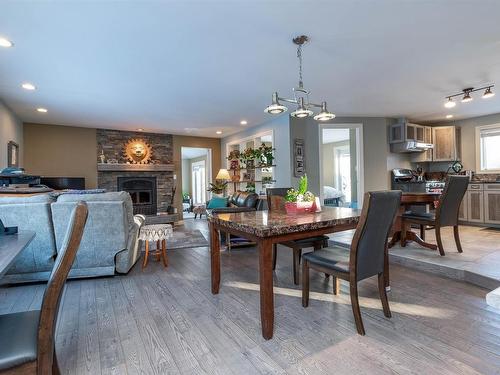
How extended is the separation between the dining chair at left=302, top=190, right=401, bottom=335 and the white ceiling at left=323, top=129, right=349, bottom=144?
19.9ft

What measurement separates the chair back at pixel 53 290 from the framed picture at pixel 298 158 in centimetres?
486

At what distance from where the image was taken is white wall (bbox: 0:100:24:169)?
170 inches

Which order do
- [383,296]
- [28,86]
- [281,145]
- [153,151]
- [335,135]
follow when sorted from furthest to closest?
[335,135] < [153,151] < [281,145] < [28,86] < [383,296]

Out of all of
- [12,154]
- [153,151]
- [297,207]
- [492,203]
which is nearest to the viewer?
[297,207]

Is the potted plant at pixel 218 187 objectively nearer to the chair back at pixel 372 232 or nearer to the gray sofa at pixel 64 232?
the gray sofa at pixel 64 232

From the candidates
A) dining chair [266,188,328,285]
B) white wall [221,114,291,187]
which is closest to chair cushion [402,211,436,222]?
dining chair [266,188,328,285]

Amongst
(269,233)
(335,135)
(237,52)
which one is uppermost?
(335,135)

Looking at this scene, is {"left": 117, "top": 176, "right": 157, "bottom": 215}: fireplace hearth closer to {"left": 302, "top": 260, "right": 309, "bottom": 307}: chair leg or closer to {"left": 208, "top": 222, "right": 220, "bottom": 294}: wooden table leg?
{"left": 208, "top": 222, "right": 220, "bottom": 294}: wooden table leg

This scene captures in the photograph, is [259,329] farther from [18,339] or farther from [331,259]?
[18,339]

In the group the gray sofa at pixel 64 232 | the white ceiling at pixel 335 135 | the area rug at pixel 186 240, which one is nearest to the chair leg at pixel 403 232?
the area rug at pixel 186 240

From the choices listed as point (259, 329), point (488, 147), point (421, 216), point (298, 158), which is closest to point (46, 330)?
point (259, 329)

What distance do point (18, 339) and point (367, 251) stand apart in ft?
6.43

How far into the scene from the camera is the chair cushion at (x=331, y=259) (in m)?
2.00

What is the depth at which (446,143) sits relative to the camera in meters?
6.09
